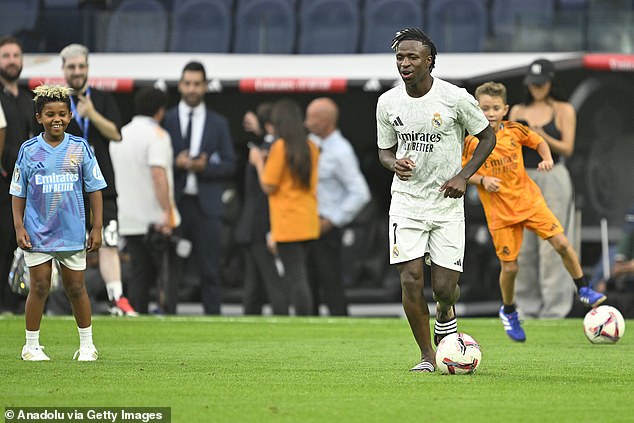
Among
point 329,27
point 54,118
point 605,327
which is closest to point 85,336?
point 54,118

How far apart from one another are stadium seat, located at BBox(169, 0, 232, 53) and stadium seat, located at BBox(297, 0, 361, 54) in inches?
41.6

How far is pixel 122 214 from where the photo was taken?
15.1m

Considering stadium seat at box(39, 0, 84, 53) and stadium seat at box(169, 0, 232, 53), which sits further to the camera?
stadium seat at box(169, 0, 232, 53)

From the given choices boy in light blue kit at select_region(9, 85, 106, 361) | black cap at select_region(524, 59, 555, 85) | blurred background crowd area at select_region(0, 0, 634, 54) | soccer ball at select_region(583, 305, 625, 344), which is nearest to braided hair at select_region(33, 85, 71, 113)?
boy in light blue kit at select_region(9, 85, 106, 361)

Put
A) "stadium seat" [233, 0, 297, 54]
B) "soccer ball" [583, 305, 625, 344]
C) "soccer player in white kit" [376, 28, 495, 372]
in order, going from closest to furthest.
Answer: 1. "soccer player in white kit" [376, 28, 495, 372]
2. "soccer ball" [583, 305, 625, 344]
3. "stadium seat" [233, 0, 297, 54]

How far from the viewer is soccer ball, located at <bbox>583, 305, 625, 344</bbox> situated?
36.8 ft

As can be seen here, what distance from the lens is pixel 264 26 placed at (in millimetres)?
20031

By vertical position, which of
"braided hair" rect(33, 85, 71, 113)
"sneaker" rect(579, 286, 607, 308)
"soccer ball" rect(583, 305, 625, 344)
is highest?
"braided hair" rect(33, 85, 71, 113)

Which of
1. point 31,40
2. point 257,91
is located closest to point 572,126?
point 257,91

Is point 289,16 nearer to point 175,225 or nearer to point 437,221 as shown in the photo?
point 175,225

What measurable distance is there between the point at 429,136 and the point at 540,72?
5.29 metres

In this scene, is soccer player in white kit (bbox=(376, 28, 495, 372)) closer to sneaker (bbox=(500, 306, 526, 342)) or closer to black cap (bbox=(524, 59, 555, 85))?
sneaker (bbox=(500, 306, 526, 342))

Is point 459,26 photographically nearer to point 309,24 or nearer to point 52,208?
point 309,24

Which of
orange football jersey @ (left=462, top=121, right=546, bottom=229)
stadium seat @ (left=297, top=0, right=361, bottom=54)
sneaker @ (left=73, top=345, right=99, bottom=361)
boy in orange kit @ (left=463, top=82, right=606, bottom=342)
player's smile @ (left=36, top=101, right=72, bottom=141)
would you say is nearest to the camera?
player's smile @ (left=36, top=101, right=72, bottom=141)
